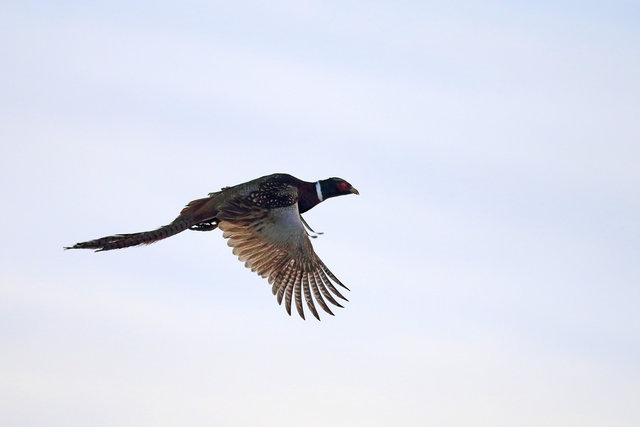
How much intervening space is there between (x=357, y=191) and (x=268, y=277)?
3.33 m

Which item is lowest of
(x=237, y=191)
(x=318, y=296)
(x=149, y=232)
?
(x=318, y=296)

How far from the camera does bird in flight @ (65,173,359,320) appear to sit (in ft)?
50.2

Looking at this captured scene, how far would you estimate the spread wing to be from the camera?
1541 centimetres

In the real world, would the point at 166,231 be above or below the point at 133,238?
above

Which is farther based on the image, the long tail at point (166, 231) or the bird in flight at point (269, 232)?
the bird in flight at point (269, 232)

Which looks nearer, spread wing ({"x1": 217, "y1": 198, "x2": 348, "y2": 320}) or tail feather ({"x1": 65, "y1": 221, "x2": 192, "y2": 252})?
tail feather ({"x1": 65, "y1": 221, "x2": 192, "y2": 252})

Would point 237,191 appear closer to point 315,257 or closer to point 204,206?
point 204,206

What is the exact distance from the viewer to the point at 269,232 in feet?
51.1

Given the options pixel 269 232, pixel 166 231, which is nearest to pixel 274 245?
pixel 269 232

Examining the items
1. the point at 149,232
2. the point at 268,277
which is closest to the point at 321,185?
the point at 268,277

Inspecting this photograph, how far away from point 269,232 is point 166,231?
1943mm

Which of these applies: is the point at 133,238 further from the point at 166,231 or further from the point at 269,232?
the point at 269,232

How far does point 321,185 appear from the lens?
16906 mm

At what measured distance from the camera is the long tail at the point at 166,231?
14.5 meters
